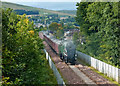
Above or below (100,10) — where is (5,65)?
below

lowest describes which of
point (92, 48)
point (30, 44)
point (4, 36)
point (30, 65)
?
point (92, 48)

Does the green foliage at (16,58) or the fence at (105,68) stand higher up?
the green foliage at (16,58)

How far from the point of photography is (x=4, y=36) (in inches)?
578

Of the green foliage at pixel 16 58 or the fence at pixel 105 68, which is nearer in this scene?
the green foliage at pixel 16 58

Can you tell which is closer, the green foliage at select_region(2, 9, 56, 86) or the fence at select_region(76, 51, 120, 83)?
the green foliage at select_region(2, 9, 56, 86)

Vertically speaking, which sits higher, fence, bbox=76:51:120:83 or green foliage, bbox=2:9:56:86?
green foliage, bbox=2:9:56:86

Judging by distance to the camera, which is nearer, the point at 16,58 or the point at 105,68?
the point at 16,58

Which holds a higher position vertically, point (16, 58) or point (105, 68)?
point (16, 58)

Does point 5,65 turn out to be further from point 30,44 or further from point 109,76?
point 109,76

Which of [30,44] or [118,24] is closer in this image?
[30,44]

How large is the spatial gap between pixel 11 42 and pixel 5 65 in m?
1.61

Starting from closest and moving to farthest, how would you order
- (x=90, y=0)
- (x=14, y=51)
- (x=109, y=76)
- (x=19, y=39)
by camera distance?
(x=14, y=51) < (x=19, y=39) < (x=109, y=76) < (x=90, y=0)

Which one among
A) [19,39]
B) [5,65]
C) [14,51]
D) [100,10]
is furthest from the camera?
[100,10]

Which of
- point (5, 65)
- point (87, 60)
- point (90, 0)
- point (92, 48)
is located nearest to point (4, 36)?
point (5, 65)
